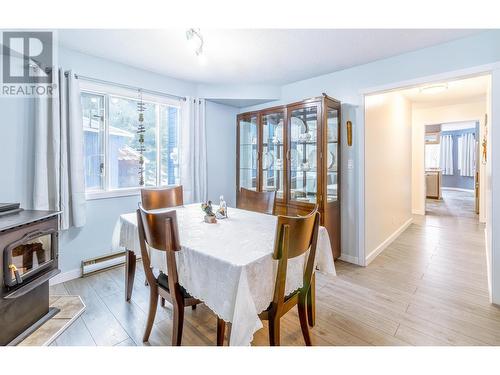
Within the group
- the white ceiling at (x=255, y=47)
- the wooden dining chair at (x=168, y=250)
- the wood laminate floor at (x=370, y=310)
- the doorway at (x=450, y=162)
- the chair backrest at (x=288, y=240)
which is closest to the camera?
the chair backrest at (x=288, y=240)

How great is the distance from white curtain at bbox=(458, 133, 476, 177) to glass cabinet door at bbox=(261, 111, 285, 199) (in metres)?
9.22

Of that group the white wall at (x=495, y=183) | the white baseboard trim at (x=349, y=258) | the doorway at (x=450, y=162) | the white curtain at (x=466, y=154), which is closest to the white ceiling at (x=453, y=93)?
the white wall at (x=495, y=183)

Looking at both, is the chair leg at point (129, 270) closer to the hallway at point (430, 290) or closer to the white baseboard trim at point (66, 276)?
the white baseboard trim at point (66, 276)

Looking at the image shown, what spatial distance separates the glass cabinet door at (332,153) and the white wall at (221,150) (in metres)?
1.72

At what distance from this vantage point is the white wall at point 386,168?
315cm

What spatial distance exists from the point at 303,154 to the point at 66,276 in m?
3.01

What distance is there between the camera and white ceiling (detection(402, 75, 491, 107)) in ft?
12.0

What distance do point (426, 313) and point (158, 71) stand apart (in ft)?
12.4

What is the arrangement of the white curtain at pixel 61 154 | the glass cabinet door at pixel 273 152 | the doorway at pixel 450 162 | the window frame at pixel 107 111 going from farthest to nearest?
the doorway at pixel 450 162 < the glass cabinet door at pixel 273 152 < the window frame at pixel 107 111 < the white curtain at pixel 61 154

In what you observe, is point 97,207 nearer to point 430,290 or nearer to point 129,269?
point 129,269

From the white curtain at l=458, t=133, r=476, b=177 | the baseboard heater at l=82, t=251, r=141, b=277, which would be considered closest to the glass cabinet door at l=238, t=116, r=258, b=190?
the baseboard heater at l=82, t=251, r=141, b=277

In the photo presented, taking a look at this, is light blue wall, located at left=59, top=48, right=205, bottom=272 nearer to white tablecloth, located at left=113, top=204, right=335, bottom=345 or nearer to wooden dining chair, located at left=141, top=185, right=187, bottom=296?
wooden dining chair, located at left=141, top=185, right=187, bottom=296

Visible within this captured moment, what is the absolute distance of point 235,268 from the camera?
3.91ft
